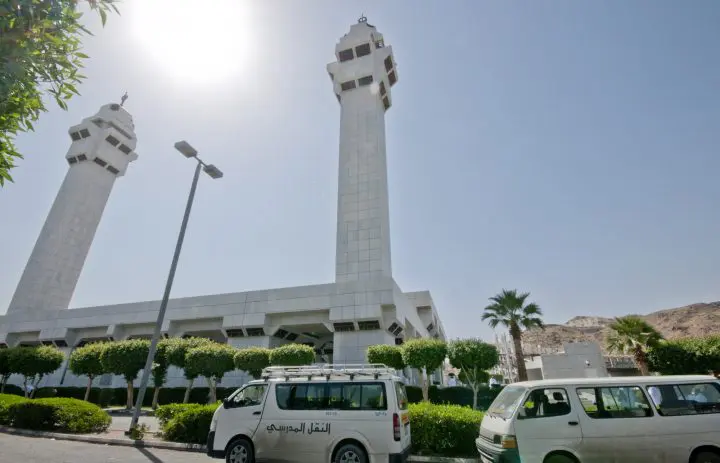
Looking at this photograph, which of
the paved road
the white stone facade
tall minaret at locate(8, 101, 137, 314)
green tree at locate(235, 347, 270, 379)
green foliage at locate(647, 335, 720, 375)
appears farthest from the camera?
tall minaret at locate(8, 101, 137, 314)

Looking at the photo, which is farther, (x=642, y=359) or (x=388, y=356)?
(x=642, y=359)

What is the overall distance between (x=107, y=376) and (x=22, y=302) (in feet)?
71.5

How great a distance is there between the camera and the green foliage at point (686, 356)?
67.8 feet

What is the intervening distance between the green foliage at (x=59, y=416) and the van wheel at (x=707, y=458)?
18642 millimetres

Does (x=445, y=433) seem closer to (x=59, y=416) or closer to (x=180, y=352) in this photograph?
(x=59, y=416)

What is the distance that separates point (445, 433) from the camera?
990cm

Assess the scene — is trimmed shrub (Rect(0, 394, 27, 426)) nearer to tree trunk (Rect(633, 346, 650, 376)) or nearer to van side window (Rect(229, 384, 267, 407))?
van side window (Rect(229, 384, 267, 407))

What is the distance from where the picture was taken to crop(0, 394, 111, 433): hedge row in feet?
43.8

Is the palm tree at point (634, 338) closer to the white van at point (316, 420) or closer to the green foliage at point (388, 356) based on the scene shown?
the green foliage at point (388, 356)

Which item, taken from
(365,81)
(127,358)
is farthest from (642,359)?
(365,81)

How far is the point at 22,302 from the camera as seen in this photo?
147 ft

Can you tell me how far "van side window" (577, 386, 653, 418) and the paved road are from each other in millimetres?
9992

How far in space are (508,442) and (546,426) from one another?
844mm

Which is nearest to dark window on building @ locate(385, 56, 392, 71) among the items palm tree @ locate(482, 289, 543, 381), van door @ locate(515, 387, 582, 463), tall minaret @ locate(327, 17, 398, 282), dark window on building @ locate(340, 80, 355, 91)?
tall minaret @ locate(327, 17, 398, 282)
